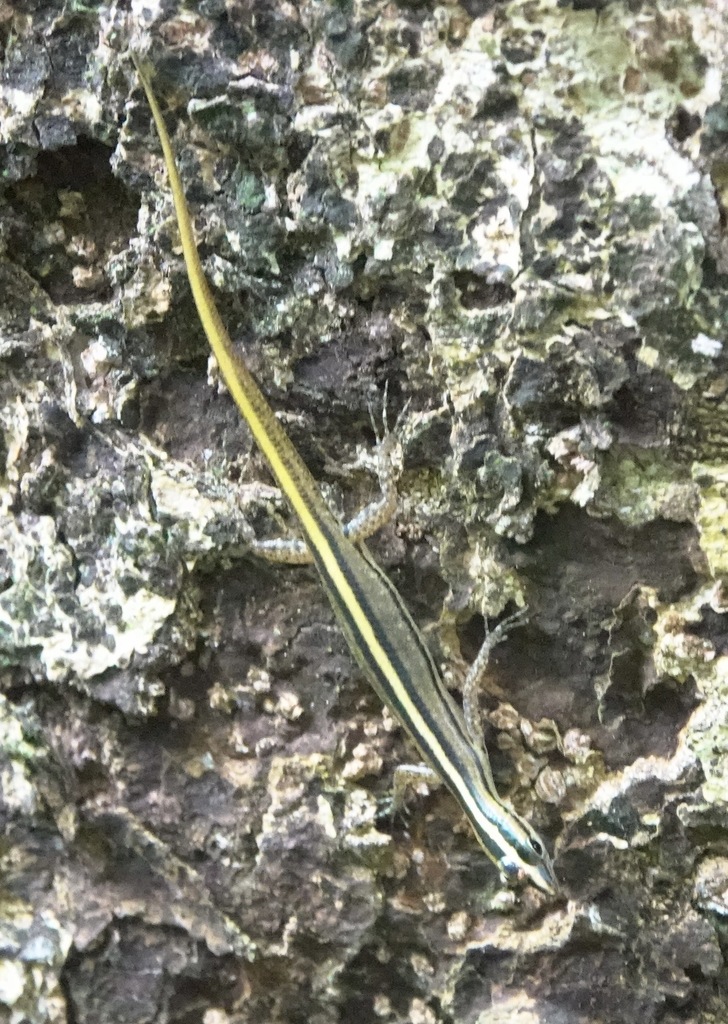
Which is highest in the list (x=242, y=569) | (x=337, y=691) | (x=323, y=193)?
(x=323, y=193)

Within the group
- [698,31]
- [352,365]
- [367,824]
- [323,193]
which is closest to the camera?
[698,31]

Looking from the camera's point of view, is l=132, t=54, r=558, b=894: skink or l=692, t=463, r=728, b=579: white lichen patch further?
l=132, t=54, r=558, b=894: skink

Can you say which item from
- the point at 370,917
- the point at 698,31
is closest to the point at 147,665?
the point at 370,917

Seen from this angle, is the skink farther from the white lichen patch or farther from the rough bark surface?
the white lichen patch

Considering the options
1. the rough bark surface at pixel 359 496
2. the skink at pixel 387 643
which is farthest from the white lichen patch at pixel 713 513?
the skink at pixel 387 643

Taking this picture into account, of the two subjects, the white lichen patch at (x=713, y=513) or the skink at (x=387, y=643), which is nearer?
the white lichen patch at (x=713, y=513)

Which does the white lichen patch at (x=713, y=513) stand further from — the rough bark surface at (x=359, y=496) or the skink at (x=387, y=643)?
the skink at (x=387, y=643)

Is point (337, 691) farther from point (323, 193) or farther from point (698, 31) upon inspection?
point (698, 31)

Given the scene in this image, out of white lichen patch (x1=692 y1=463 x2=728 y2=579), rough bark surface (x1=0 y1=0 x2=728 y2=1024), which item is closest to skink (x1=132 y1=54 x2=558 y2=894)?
rough bark surface (x1=0 y1=0 x2=728 y2=1024)
